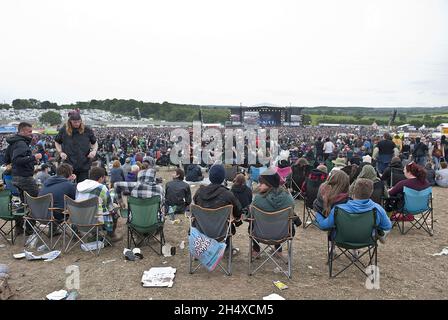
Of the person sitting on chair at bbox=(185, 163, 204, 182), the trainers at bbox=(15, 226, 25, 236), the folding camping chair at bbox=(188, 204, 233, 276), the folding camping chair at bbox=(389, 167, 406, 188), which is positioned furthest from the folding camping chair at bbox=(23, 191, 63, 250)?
the folding camping chair at bbox=(389, 167, 406, 188)

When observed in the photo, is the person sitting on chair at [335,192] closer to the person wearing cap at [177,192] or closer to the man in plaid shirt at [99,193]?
the person wearing cap at [177,192]

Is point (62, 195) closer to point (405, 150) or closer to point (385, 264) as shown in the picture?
point (385, 264)

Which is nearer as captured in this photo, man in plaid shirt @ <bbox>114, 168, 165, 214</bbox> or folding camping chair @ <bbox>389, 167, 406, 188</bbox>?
man in plaid shirt @ <bbox>114, 168, 165, 214</bbox>

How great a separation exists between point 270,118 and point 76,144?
2415 inches

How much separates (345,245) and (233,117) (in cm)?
6104

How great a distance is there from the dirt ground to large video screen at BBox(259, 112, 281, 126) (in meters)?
60.4

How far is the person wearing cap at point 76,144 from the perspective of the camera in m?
5.98

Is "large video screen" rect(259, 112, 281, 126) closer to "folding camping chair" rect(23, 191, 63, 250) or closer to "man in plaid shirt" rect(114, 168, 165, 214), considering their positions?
"man in plaid shirt" rect(114, 168, 165, 214)

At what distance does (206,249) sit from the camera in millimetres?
4570

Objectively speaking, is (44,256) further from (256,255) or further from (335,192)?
(335,192)

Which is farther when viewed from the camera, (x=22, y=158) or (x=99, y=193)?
(x=22, y=158)

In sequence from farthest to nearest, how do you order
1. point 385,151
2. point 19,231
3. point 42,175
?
point 385,151
point 42,175
point 19,231

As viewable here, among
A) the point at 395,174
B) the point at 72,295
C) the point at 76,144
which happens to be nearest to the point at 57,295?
the point at 72,295

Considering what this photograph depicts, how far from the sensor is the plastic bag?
4539mm
